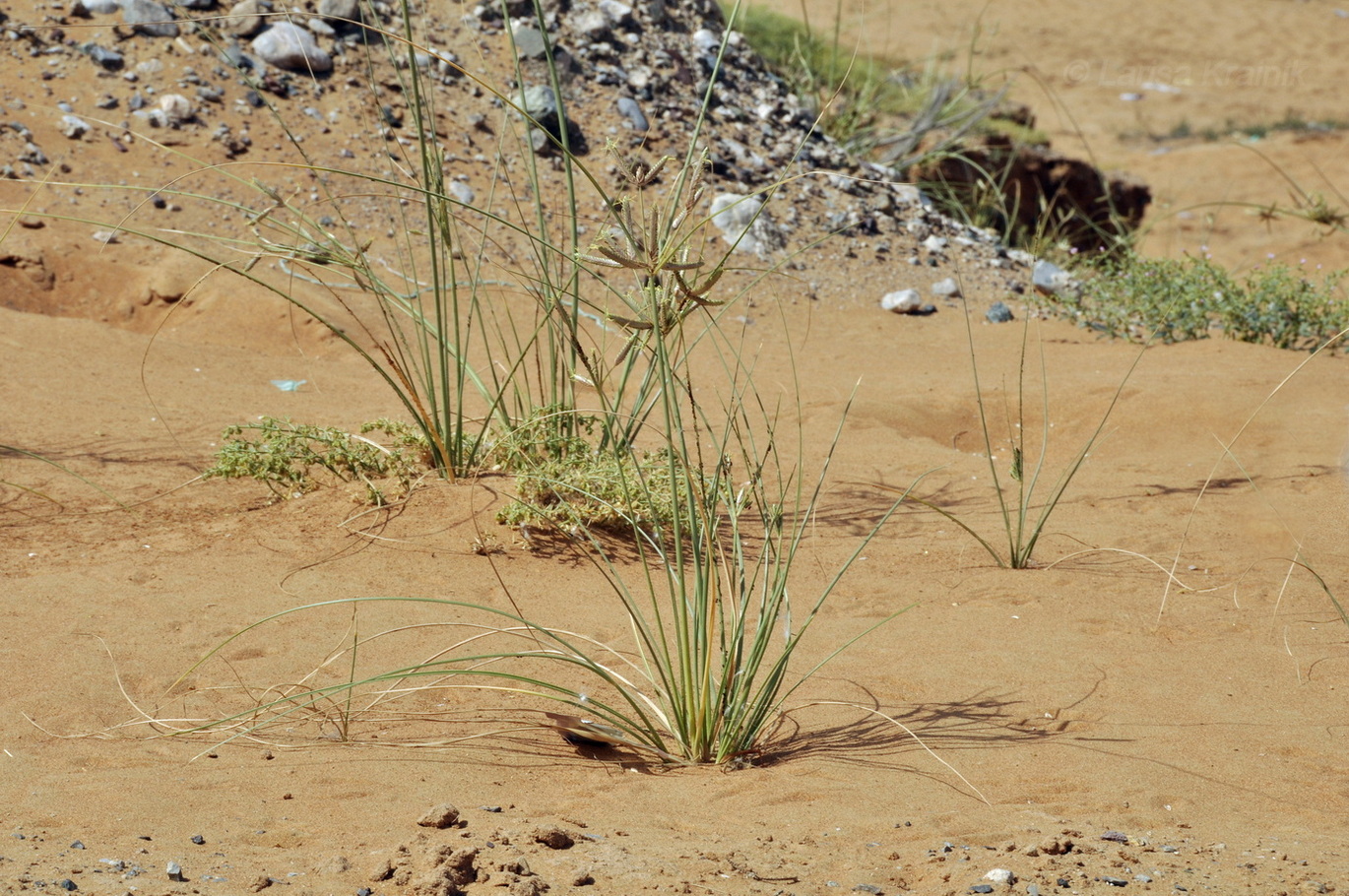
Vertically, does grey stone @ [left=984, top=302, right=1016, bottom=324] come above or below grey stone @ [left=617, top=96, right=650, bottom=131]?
below

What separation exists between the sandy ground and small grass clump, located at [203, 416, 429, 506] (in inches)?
3.9

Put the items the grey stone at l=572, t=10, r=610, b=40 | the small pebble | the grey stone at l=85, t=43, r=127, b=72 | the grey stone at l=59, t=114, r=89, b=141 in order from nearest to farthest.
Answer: the small pebble
the grey stone at l=59, t=114, r=89, b=141
the grey stone at l=85, t=43, r=127, b=72
the grey stone at l=572, t=10, r=610, b=40

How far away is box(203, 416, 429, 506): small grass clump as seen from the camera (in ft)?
10.4

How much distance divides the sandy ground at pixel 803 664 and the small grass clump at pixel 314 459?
0.33 ft

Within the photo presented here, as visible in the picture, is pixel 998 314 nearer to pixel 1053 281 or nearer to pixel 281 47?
pixel 1053 281

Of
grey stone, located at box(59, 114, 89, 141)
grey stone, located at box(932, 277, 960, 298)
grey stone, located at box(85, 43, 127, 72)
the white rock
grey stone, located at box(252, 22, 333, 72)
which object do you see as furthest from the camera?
grey stone, located at box(932, 277, 960, 298)

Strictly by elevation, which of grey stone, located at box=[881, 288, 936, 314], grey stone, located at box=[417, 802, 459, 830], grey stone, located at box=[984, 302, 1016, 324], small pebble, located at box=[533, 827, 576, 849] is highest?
small pebble, located at box=[533, 827, 576, 849]

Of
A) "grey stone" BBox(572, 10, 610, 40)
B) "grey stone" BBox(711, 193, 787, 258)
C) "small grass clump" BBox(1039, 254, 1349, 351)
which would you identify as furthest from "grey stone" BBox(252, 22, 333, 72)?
"small grass clump" BBox(1039, 254, 1349, 351)

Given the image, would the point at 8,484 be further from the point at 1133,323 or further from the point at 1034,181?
the point at 1034,181

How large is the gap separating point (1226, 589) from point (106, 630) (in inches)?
105

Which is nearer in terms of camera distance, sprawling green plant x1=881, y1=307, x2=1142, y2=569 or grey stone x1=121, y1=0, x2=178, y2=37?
sprawling green plant x1=881, y1=307, x2=1142, y2=569

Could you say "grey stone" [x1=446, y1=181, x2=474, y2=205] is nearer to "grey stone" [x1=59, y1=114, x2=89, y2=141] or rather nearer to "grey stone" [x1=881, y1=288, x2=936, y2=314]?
"grey stone" [x1=59, y1=114, x2=89, y2=141]

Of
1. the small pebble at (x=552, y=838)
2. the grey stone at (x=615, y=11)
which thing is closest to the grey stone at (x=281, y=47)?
the grey stone at (x=615, y=11)

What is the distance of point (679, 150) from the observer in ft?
25.4
